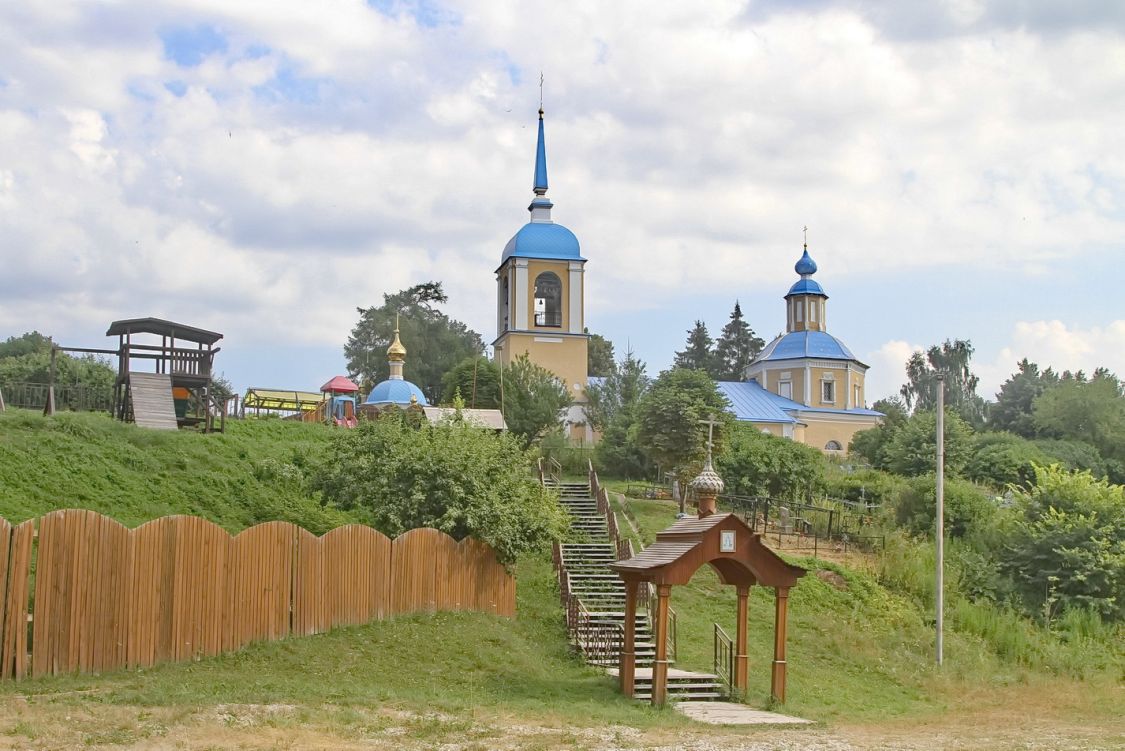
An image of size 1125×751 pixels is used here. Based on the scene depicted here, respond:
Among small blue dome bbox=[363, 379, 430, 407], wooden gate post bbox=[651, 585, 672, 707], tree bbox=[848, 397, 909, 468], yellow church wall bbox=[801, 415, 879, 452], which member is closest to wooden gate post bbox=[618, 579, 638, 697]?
wooden gate post bbox=[651, 585, 672, 707]

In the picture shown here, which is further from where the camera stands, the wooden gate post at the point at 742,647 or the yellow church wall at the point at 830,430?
the yellow church wall at the point at 830,430

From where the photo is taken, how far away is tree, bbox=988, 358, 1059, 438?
8019 cm

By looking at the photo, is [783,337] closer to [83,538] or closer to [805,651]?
[805,651]

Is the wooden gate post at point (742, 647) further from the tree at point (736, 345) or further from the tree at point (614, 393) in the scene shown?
the tree at point (736, 345)

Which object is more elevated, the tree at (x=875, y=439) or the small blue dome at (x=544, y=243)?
the small blue dome at (x=544, y=243)

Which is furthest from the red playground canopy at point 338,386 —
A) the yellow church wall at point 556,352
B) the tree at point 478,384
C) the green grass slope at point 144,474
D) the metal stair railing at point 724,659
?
the metal stair railing at point 724,659

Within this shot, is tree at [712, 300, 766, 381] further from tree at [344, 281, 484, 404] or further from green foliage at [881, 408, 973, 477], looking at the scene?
green foliage at [881, 408, 973, 477]

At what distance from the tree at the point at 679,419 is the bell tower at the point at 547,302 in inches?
693

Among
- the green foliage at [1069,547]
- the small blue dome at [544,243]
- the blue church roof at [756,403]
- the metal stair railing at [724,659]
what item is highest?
the small blue dome at [544,243]

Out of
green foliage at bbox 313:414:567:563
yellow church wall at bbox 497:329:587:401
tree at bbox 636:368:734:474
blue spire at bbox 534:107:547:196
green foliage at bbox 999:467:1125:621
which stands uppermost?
blue spire at bbox 534:107:547:196

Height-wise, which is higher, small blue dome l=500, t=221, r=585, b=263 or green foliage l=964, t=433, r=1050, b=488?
small blue dome l=500, t=221, r=585, b=263

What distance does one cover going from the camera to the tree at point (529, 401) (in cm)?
4766

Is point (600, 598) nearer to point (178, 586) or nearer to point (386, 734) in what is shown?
point (178, 586)

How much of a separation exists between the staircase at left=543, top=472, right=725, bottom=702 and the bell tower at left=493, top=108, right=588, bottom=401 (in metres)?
21.7
